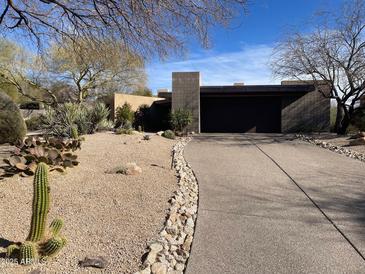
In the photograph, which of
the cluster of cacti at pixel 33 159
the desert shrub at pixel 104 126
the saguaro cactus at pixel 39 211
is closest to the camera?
the saguaro cactus at pixel 39 211

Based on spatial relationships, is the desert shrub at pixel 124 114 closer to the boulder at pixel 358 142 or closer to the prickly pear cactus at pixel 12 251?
the boulder at pixel 358 142

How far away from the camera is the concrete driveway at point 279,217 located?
461cm

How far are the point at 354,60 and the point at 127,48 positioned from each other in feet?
43.4

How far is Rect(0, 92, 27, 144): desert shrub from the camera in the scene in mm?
11680

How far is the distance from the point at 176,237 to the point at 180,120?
1631 cm

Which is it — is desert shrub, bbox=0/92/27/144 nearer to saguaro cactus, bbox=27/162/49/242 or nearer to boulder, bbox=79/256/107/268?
saguaro cactus, bbox=27/162/49/242

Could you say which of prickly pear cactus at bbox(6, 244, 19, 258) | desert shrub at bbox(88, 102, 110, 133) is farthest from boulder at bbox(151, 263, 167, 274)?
desert shrub at bbox(88, 102, 110, 133)

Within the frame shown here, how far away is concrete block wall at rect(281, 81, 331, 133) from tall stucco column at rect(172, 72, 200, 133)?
5.14 metres

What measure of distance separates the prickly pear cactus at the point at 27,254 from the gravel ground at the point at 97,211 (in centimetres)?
7

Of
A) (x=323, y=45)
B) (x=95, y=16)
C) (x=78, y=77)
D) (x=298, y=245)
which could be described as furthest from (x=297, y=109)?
(x=298, y=245)

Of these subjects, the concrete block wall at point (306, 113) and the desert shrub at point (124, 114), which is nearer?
the concrete block wall at point (306, 113)

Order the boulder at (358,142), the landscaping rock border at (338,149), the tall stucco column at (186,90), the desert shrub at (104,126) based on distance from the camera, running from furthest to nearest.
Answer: the tall stucco column at (186,90), the desert shrub at (104,126), the boulder at (358,142), the landscaping rock border at (338,149)

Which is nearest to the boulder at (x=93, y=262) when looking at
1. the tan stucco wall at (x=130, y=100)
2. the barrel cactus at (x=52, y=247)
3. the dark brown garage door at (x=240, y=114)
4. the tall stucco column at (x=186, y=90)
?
the barrel cactus at (x=52, y=247)

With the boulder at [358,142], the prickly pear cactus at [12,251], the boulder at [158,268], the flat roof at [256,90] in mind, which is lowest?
the boulder at [158,268]
